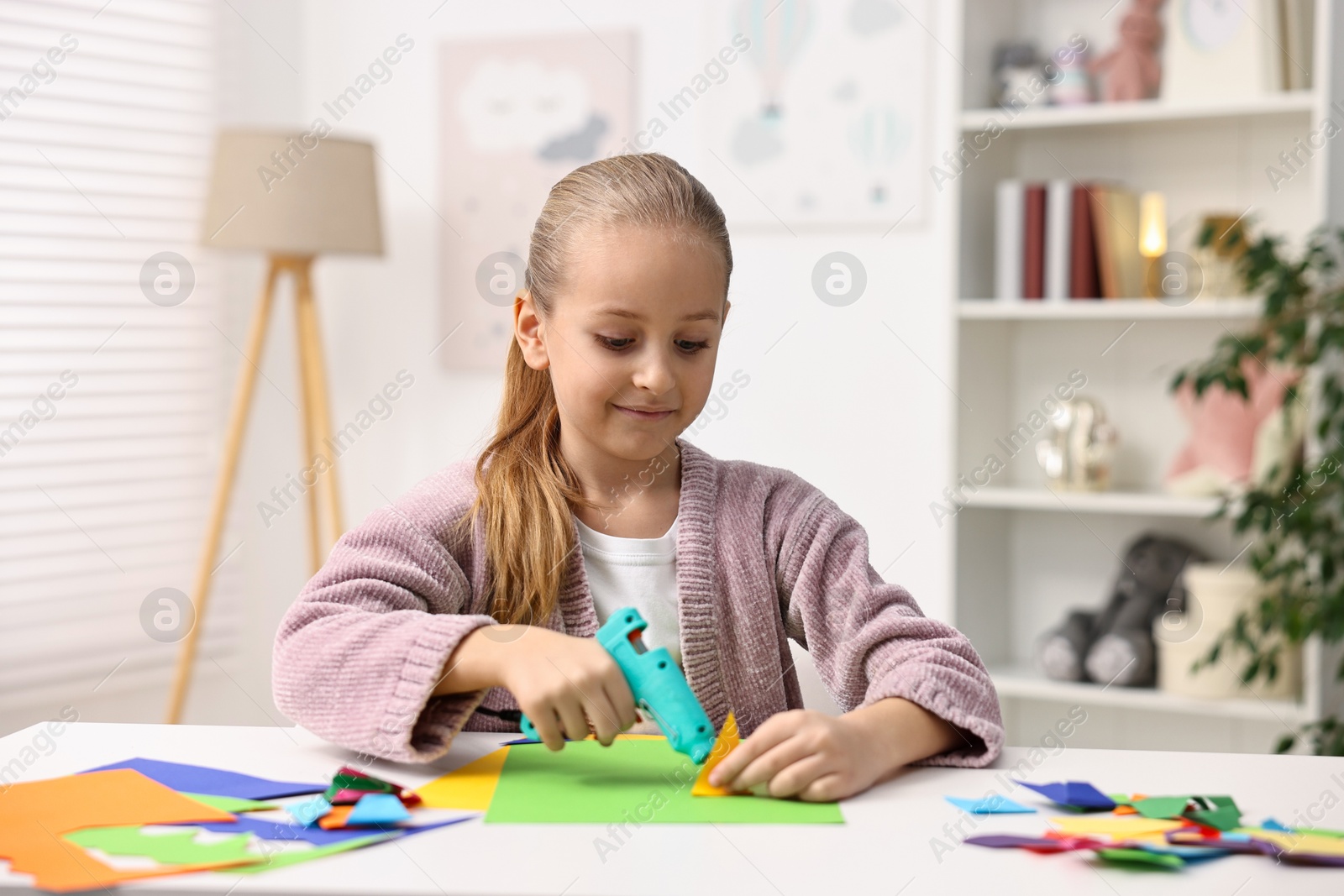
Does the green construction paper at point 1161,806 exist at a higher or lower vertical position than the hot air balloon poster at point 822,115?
lower

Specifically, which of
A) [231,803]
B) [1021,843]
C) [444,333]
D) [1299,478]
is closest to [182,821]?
[231,803]

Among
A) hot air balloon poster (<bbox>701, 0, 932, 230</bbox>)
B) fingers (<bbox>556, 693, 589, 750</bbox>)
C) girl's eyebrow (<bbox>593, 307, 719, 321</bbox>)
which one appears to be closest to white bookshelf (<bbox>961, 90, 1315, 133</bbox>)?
hot air balloon poster (<bbox>701, 0, 932, 230</bbox>)

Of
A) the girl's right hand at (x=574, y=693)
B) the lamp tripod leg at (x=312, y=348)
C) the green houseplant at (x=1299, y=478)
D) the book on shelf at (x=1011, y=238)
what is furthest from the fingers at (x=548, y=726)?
the lamp tripod leg at (x=312, y=348)

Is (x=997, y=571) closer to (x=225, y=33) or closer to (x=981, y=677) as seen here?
(x=981, y=677)

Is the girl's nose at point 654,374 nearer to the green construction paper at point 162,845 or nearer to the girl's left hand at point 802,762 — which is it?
the girl's left hand at point 802,762

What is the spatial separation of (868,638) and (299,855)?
51cm

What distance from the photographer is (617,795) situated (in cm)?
79

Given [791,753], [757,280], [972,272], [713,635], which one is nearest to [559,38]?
[757,280]

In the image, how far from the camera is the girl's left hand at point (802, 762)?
80 centimetres

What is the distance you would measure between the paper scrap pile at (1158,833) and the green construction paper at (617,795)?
0.41 ft

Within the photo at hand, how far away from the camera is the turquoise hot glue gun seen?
2.67 ft

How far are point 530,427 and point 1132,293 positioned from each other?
5.32 ft

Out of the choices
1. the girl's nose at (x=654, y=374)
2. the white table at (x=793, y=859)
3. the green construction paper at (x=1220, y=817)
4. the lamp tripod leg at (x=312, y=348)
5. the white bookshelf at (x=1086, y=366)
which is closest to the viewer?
the white table at (x=793, y=859)

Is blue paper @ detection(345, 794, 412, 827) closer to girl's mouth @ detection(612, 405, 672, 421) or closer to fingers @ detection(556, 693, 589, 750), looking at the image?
fingers @ detection(556, 693, 589, 750)
